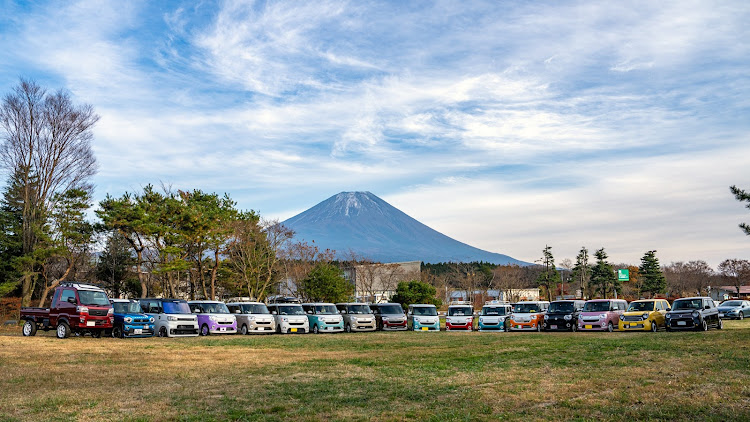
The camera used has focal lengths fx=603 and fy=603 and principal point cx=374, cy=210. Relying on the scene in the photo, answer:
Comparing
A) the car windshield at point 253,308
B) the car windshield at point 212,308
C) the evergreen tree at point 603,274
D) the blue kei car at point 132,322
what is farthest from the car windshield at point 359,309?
the evergreen tree at point 603,274

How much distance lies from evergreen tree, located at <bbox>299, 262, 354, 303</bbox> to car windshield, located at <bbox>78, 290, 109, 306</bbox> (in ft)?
75.7

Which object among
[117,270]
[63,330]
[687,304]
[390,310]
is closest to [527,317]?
[687,304]

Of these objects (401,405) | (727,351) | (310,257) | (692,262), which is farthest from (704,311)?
(692,262)

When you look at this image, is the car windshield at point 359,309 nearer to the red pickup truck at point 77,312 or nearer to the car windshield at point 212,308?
the car windshield at point 212,308

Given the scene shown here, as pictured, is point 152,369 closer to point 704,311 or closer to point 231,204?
point 704,311

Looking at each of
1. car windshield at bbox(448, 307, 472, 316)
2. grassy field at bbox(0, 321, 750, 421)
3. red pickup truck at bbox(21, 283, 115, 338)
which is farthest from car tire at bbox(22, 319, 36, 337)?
car windshield at bbox(448, 307, 472, 316)

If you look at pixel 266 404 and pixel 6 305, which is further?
pixel 6 305

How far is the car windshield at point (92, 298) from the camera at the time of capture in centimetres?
2527

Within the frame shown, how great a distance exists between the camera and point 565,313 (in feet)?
98.8

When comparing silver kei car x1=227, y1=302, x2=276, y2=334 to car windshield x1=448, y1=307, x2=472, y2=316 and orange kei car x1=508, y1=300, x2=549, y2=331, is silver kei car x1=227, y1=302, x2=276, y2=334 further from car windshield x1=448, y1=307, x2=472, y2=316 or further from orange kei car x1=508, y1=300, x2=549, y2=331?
orange kei car x1=508, y1=300, x2=549, y2=331

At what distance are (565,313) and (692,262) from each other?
87.1 m

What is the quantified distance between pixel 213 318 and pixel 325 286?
64.9ft

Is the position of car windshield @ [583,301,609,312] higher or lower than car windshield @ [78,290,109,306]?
lower

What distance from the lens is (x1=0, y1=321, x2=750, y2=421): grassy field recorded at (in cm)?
866
